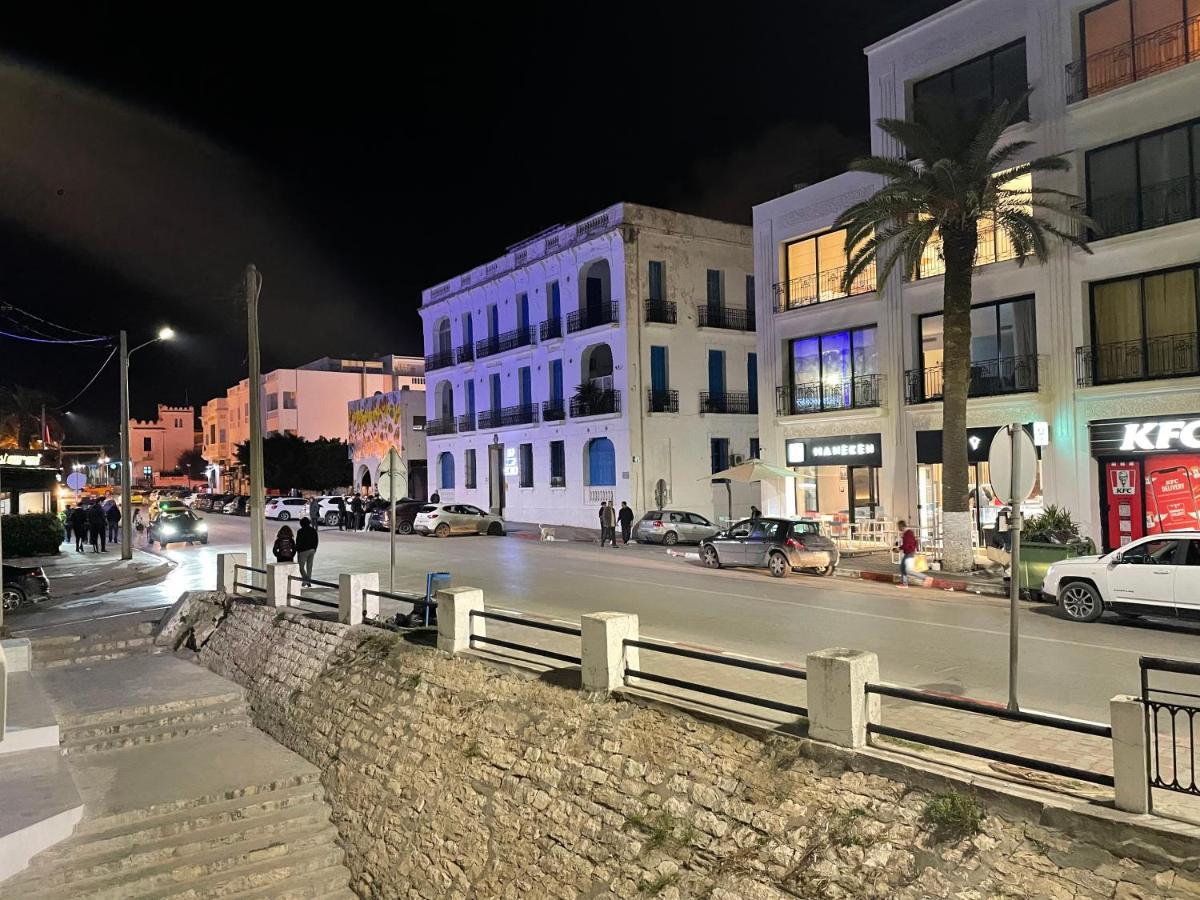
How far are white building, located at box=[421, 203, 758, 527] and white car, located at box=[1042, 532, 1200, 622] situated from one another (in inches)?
854

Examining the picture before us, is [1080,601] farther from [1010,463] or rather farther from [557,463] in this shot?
[557,463]

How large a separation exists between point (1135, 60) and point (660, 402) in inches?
799

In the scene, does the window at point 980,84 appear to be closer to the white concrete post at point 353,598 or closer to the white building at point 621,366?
the white building at point 621,366

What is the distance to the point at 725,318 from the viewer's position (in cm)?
3803

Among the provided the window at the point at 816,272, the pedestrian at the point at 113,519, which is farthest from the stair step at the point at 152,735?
the pedestrian at the point at 113,519

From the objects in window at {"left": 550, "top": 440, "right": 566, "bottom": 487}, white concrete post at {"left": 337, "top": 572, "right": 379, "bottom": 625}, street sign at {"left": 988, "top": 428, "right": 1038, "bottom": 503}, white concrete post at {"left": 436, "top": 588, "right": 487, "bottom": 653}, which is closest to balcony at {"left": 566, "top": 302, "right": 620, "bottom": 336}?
window at {"left": 550, "top": 440, "right": 566, "bottom": 487}

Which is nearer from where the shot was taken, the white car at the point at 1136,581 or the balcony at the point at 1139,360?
the white car at the point at 1136,581

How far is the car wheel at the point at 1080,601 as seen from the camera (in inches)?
519

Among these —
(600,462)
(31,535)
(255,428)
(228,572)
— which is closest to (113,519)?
(31,535)

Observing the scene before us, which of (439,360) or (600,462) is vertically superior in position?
(439,360)

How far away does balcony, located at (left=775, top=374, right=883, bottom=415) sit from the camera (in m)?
25.4

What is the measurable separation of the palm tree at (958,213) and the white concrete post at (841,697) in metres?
14.0

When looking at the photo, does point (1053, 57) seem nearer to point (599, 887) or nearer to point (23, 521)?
point (599, 887)

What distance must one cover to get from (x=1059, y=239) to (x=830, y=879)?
63.1 ft
